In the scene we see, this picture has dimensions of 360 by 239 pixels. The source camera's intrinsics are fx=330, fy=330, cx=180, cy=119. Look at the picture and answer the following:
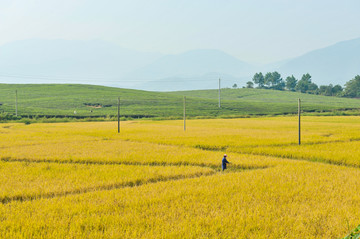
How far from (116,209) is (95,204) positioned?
66cm

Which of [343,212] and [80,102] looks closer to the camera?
[343,212]

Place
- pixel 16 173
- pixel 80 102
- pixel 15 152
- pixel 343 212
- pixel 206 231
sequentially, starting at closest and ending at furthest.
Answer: pixel 206 231, pixel 343 212, pixel 16 173, pixel 15 152, pixel 80 102

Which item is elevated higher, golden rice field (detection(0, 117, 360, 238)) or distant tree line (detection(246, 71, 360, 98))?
distant tree line (detection(246, 71, 360, 98))

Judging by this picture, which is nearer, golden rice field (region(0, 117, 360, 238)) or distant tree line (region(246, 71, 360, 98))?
golden rice field (region(0, 117, 360, 238))

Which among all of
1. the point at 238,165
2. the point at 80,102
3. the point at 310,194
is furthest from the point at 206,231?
the point at 80,102

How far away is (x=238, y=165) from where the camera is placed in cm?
1395

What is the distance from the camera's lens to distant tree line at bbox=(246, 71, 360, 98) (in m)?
132

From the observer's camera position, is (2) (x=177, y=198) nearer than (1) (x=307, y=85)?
Yes

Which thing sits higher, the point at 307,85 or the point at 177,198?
the point at 307,85

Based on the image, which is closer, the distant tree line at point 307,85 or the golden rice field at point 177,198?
the golden rice field at point 177,198

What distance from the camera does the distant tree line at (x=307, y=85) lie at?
132250mm

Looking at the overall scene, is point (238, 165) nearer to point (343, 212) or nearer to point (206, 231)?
point (343, 212)

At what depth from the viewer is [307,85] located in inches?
5792

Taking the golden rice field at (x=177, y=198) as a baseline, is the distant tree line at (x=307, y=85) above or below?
above
